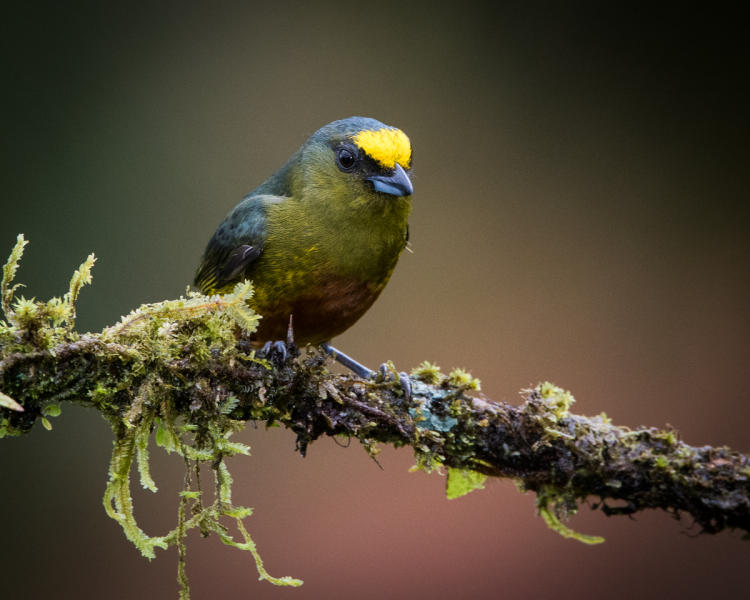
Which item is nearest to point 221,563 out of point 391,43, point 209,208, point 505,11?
point 209,208

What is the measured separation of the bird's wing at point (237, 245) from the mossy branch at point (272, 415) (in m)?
0.64

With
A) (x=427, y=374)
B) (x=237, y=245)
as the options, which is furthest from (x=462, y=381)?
(x=237, y=245)

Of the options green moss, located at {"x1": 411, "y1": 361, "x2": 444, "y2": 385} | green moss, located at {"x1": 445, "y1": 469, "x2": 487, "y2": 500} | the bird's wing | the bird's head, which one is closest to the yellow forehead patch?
the bird's head

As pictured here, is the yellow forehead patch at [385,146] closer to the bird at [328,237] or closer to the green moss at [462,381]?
the bird at [328,237]

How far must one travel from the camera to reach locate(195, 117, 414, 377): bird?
7.62ft

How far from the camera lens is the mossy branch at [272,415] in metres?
1.58

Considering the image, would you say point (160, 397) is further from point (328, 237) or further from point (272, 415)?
point (328, 237)

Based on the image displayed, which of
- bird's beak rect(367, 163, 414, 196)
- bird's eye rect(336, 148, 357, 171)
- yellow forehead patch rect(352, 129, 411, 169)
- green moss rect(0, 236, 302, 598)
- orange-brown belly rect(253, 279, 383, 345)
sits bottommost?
green moss rect(0, 236, 302, 598)

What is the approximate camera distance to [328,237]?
2.35 metres

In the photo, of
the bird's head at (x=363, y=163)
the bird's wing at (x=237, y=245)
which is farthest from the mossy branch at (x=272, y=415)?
the bird's head at (x=363, y=163)

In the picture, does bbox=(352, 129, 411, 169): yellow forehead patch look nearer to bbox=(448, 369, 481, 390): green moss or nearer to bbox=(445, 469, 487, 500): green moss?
bbox=(448, 369, 481, 390): green moss

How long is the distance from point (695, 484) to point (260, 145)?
349cm

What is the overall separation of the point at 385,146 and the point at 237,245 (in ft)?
1.90

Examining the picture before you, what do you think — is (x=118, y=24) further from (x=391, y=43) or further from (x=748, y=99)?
(x=748, y=99)
